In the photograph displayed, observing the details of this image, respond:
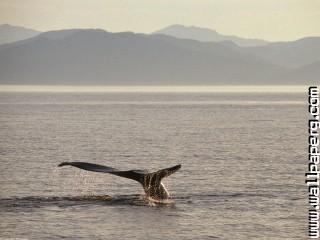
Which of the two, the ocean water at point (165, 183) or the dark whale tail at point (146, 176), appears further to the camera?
the dark whale tail at point (146, 176)

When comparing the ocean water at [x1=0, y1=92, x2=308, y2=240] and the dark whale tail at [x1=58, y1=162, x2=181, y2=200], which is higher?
the dark whale tail at [x1=58, y1=162, x2=181, y2=200]

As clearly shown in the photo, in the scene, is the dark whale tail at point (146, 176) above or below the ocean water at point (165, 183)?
above

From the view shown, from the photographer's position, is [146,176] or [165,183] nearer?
[146,176]

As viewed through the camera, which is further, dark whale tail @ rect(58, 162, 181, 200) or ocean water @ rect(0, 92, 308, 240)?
dark whale tail @ rect(58, 162, 181, 200)

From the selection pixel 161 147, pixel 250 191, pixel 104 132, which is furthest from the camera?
pixel 104 132

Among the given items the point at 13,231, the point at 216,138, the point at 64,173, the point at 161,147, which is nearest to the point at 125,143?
the point at 161,147

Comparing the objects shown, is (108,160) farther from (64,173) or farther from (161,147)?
(161,147)

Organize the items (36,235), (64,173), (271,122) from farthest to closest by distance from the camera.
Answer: (271,122)
(64,173)
(36,235)

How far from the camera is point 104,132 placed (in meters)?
95.5

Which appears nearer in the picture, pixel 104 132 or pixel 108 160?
pixel 108 160

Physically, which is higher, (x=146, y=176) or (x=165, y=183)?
(x=146, y=176)

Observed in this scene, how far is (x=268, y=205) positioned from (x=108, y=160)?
79.6 ft

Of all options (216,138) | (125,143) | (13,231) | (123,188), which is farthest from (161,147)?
(13,231)

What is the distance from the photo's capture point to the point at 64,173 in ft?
177
